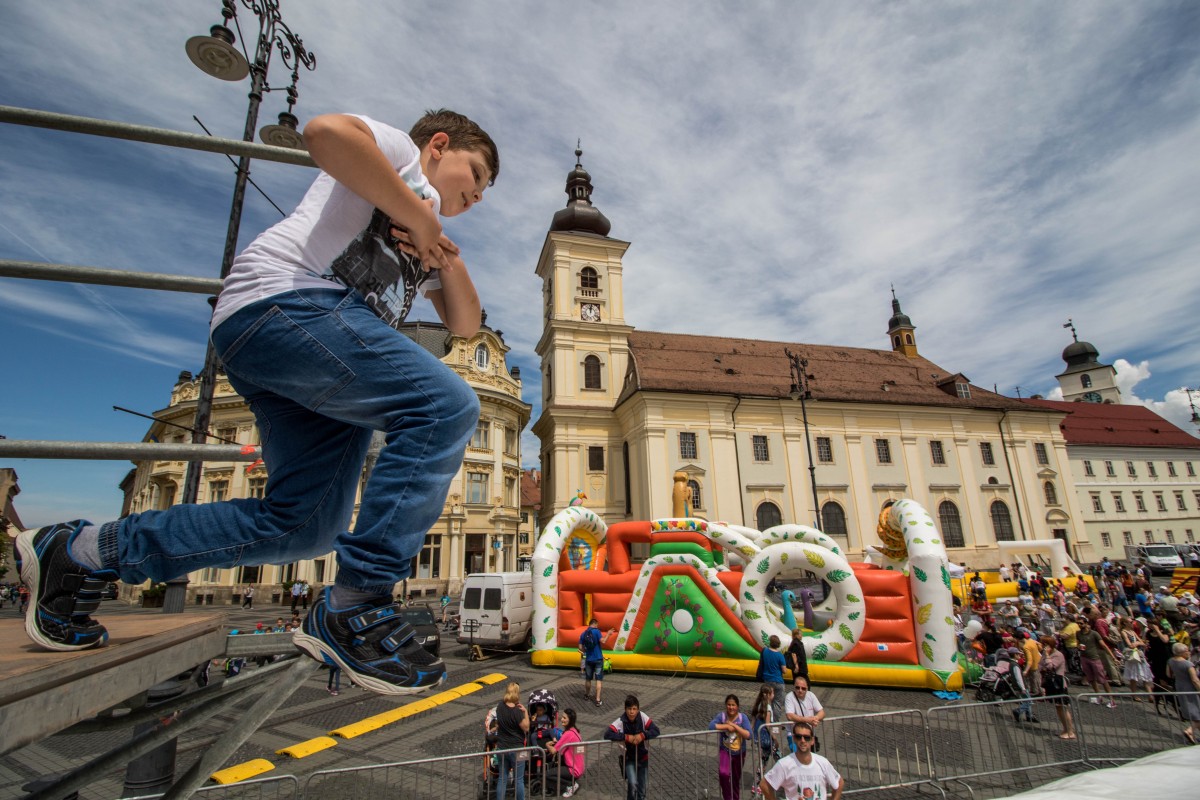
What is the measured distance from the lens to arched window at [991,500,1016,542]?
36.8 meters

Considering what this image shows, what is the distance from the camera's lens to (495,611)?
1552 centimetres

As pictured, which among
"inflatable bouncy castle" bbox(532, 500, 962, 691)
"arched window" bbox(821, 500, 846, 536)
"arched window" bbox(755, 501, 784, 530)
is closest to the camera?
"inflatable bouncy castle" bbox(532, 500, 962, 691)

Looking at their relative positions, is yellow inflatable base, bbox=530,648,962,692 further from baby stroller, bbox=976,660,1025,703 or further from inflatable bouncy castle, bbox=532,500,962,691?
baby stroller, bbox=976,660,1025,703

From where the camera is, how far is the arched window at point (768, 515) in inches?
1309

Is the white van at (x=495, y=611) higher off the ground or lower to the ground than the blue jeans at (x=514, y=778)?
higher

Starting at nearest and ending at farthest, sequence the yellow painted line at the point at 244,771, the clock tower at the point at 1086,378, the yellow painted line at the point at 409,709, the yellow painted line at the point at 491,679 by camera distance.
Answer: the yellow painted line at the point at 244,771 < the yellow painted line at the point at 409,709 < the yellow painted line at the point at 491,679 < the clock tower at the point at 1086,378

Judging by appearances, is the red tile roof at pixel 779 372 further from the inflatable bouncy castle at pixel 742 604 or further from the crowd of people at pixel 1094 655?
the crowd of people at pixel 1094 655

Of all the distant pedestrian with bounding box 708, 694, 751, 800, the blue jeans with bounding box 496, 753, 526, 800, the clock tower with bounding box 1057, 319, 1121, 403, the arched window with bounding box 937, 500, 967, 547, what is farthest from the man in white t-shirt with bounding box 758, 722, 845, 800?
the clock tower with bounding box 1057, 319, 1121, 403

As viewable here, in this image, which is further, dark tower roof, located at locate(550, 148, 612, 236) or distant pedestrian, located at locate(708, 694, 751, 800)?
dark tower roof, located at locate(550, 148, 612, 236)

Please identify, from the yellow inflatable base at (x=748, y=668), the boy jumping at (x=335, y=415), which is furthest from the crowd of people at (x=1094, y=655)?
the boy jumping at (x=335, y=415)

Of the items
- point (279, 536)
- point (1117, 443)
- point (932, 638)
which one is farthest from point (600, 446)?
point (1117, 443)

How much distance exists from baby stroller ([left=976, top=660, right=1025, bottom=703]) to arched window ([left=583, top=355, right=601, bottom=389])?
28.4 m

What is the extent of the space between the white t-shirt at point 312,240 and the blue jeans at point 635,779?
21.8 feet

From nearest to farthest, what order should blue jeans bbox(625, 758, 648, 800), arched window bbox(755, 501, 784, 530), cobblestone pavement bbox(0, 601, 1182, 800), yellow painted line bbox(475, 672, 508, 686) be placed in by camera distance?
blue jeans bbox(625, 758, 648, 800), cobblestone pavement bbox(0, 601, 1182, 800), yellow painted line bbox(475, 672, 508, 686), arched window bbox(755, 501, 784, 530)
